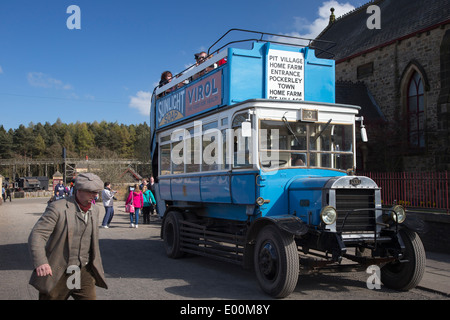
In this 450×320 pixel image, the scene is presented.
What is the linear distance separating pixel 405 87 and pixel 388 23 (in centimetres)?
437

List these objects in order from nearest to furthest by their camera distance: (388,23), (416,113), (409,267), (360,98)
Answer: (409,267) → (416,113) → (360,98) → (388,23)

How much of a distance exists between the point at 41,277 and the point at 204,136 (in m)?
5.56

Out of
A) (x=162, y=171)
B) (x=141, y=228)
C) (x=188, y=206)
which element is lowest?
(x=141, y=228)

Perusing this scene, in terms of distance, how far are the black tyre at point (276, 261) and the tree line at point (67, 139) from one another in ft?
282

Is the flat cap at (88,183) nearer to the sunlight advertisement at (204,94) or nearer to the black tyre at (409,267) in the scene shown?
the sunlight advertisement at (204,94)

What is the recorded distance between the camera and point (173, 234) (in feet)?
33.6

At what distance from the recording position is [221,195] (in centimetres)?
841

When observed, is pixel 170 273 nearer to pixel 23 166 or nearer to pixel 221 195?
pixel 221 195

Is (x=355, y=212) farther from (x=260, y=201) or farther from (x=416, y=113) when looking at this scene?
(x=416, y=113)

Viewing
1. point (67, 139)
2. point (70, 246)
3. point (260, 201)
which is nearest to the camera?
point (70, 246)

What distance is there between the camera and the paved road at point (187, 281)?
665cm

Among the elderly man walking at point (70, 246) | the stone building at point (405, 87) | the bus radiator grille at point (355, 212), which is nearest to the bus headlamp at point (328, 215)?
the bus radiator grille at point (355, 212)

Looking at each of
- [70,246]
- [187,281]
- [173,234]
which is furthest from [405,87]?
[70,246]

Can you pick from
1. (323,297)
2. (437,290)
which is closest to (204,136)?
(323,297)
